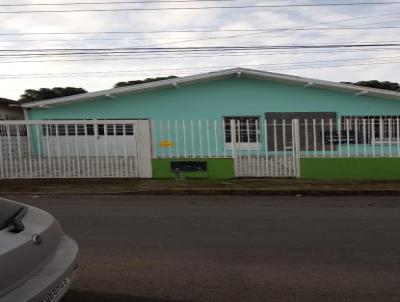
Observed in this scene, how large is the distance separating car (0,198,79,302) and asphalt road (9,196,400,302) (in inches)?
28.8

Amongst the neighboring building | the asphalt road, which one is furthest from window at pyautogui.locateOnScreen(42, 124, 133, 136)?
the neighboring building

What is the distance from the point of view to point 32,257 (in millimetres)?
3127

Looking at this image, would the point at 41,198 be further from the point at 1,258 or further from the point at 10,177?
the point at 1,258

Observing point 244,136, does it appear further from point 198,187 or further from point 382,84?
point 382,84

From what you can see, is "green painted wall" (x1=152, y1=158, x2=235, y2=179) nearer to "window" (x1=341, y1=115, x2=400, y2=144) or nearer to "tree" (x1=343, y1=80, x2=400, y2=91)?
"window" (x1=341, y1=115, x2=400, y2=144)

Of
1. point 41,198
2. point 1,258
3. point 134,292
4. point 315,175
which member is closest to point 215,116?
point 315,175

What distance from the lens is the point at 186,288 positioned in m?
4.39

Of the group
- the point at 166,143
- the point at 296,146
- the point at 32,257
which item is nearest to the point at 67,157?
the point at 166,143

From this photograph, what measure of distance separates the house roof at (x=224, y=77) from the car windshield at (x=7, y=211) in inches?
690

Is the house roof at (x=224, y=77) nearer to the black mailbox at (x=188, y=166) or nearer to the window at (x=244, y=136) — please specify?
Result: the window at (x=244, y=136)

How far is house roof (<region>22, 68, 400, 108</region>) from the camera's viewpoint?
20.7 meters

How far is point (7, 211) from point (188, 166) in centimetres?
1001

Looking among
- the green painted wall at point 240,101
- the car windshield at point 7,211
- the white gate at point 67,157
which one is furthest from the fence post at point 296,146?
A: the car windshield at point 7,211

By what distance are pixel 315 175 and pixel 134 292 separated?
9.89 metres
